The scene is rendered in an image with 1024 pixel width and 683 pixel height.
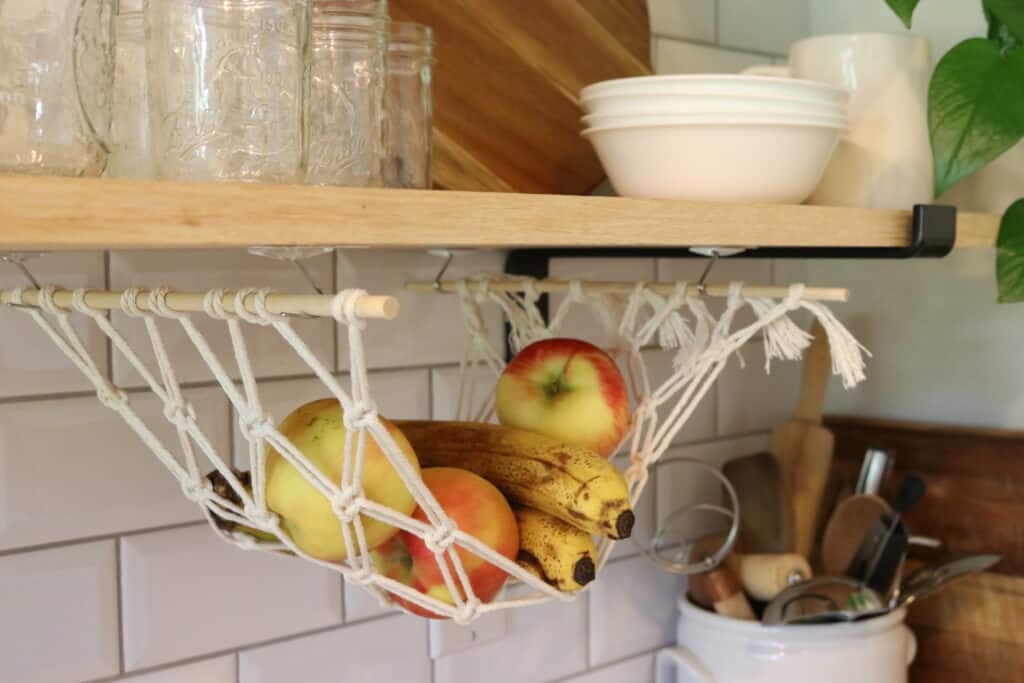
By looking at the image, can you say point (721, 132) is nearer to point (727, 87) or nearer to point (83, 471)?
point (727, 87)

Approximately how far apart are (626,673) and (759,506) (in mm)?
205

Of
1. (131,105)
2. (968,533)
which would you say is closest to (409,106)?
(131,105)

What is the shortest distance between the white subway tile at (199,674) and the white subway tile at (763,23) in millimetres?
766

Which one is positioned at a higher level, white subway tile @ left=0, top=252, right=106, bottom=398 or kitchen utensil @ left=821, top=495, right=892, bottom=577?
white subway tile @ left=0, top=252, right=106, bottom=398

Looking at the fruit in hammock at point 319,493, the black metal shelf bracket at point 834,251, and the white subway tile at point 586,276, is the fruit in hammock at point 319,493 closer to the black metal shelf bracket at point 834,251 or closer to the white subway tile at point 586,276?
the black metal shelf bracket at point 834,251

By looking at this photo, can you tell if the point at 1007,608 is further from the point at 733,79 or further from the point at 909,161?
the point at 733,79

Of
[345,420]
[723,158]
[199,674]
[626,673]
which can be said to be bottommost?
[626,673]

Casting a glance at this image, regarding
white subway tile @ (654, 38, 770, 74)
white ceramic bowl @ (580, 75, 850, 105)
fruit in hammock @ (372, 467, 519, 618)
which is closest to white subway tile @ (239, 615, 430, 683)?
fruit in hammock @ (372, 467, 519, 618)

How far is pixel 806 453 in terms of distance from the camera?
114 centimetres

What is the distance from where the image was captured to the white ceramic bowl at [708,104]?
712mm

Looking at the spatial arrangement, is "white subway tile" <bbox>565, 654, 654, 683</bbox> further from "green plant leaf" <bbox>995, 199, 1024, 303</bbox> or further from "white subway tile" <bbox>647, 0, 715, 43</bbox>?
"white subway tile" <bbox>647, 0, 715, 43</bbox>

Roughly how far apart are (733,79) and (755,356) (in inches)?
22.1

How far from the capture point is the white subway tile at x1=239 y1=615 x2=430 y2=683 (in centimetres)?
83

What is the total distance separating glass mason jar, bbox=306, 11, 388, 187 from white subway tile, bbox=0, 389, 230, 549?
241mm
